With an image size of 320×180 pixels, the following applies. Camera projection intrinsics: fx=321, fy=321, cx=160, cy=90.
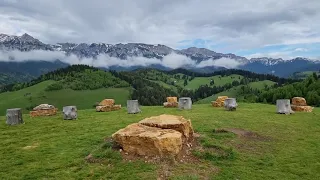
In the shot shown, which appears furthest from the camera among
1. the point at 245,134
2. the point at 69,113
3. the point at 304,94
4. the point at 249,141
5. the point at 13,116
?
the point at 304,94

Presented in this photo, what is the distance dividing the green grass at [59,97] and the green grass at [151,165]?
139m

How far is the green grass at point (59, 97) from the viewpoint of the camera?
161250 millimetres

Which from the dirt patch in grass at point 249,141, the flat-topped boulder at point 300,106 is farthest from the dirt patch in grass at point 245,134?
the flat-topped boulder at point 300,106

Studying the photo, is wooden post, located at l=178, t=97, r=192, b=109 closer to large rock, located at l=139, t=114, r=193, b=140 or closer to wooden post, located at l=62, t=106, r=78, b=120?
wooden post, located at l=62, t=106, r=78, b=120

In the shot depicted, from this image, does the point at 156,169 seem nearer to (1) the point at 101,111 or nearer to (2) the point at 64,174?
(2) the point at 64,174

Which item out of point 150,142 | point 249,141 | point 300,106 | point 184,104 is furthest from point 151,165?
point 300,106

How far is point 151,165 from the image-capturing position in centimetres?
1292

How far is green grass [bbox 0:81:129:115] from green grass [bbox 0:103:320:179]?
456 feet

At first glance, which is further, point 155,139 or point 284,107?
point 284,107

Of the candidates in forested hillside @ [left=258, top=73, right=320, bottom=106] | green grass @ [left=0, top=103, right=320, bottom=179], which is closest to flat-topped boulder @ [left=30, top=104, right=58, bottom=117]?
green grass @ [left=0, top=103, right=320, bottom=179]

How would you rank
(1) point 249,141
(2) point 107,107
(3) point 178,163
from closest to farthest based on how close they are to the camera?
(3) point 178,163, (1) point 249,141, (2) point 107,107

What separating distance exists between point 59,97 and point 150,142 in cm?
16751

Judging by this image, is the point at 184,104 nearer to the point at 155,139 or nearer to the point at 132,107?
the point at 132,107

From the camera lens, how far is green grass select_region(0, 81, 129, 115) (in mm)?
161250
